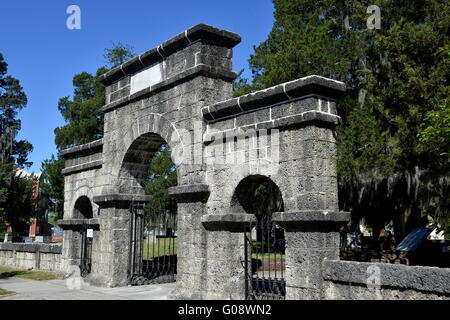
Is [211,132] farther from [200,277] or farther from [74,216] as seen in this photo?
[74,216]

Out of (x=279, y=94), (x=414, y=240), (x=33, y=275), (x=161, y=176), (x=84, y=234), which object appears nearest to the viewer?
(x=279, y=94)

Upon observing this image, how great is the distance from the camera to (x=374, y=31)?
12.2 meters

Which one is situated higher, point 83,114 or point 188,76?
point 83,114

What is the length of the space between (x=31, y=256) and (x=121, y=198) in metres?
5.95

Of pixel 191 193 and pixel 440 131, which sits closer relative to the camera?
pixel 440 131

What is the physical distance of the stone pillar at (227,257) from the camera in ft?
22.1

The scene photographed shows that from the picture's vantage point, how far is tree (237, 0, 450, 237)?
10664mm

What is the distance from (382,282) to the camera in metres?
4.78

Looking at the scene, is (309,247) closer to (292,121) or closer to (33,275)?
(292,121)

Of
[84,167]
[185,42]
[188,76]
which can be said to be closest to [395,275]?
[188,76]

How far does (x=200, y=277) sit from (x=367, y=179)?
771 cm

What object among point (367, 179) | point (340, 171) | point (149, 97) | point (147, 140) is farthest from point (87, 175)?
point (367, 179)

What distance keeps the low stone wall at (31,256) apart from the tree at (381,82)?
832 cm
